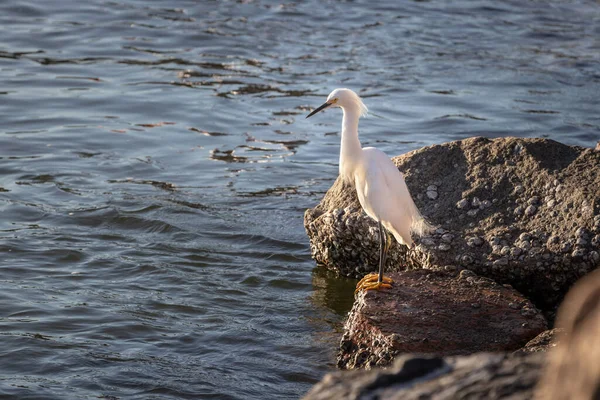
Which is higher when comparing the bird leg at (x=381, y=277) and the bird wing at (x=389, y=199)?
the bird wing at (x=389, y=199)

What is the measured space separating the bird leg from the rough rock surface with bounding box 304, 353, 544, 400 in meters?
3.18

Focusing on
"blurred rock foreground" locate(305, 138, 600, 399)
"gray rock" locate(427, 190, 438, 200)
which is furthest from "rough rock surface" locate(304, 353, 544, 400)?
"gray rock" locate(427, 190, 438, 200)

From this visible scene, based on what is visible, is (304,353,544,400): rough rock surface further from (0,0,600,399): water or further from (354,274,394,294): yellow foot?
(354,274,394,294): yellow foot

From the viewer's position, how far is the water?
585 cm

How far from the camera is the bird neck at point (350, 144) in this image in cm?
639

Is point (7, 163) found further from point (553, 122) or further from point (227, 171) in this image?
point (553, 122)

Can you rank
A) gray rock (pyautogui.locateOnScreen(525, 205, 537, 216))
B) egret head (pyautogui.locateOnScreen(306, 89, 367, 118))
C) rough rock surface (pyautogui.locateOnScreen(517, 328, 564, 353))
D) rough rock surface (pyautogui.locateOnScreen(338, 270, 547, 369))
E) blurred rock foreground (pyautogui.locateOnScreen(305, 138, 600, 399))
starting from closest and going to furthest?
rough rock surface (pyautogui.locateOnScreen(517, 328, 564, 353))
rough rock surface (pyautogui.locateOnScreen(338, 270, 547, 369))
blurred rock foreground (pyautogui.locateOnScreen(305, 138, 600, 399))
gray rock (pyautogui.locateOnScreen(525, 205, 537, 216))
egret head (pyautogui.locateOnScreen(306, 89, 367, 118))

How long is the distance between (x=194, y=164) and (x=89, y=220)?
6.64ft

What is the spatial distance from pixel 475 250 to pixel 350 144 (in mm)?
1275

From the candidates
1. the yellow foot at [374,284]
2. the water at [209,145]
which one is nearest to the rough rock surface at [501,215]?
the yellow foot at [374,284]

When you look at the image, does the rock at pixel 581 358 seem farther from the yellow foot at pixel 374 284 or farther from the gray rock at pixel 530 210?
the gray rock at pixel 530 210

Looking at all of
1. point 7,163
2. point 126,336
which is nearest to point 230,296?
point 126,336

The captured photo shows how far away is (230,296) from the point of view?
6820 millimetres

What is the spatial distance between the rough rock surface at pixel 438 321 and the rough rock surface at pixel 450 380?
2.60m
